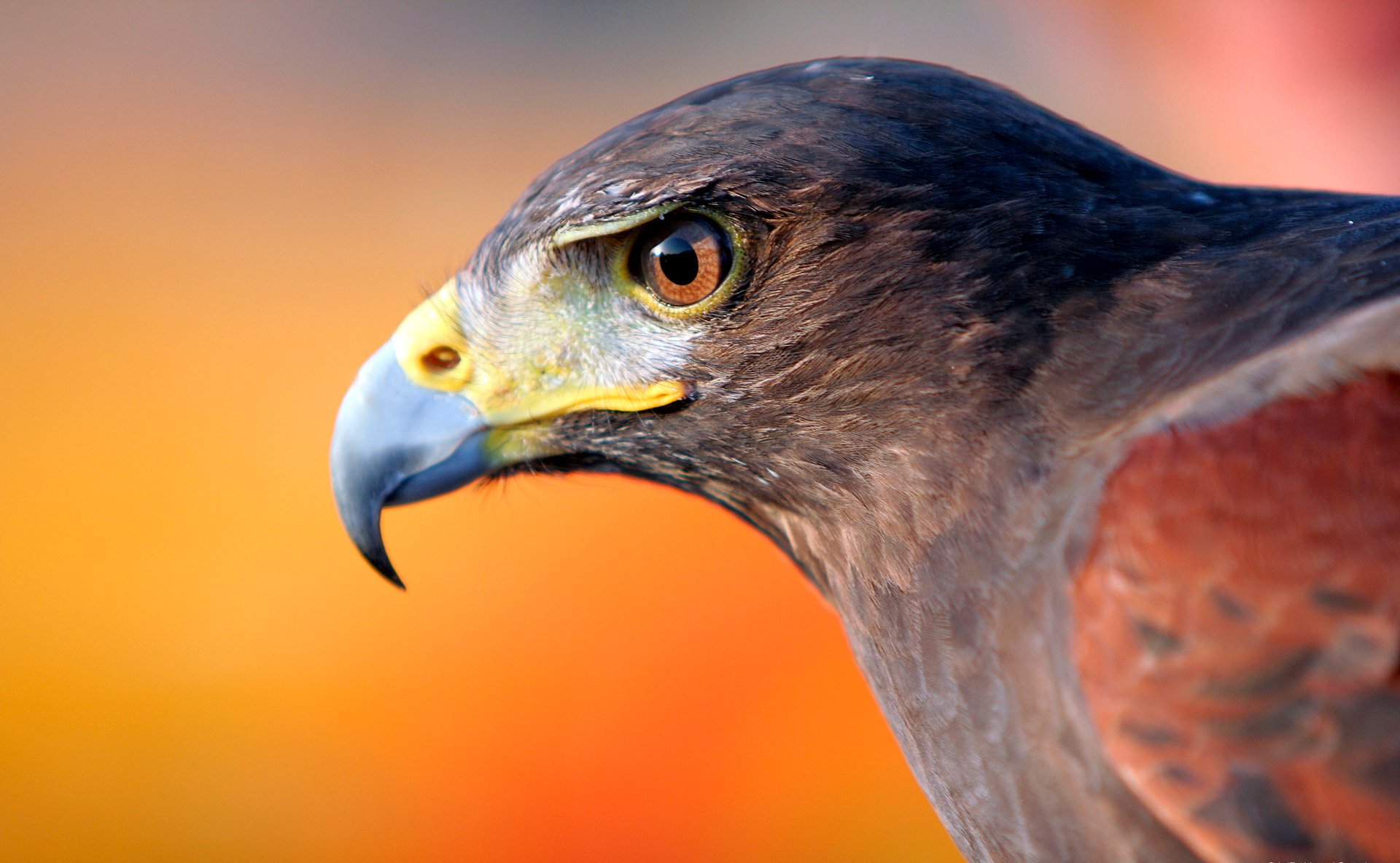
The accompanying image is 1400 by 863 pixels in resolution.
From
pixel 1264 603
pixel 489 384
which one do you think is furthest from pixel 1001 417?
pixel 489 384

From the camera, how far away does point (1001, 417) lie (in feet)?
3.36

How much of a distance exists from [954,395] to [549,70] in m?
5.03

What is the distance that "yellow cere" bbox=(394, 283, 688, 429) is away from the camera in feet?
3.76

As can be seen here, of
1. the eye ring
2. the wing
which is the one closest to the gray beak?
the eye ring

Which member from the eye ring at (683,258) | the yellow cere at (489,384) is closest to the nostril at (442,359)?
the yellow cere at (489,384)

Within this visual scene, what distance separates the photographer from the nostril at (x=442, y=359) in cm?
123

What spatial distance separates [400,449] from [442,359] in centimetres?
12

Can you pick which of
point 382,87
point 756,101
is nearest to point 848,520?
point 756,101

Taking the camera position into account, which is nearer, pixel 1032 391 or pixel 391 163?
pixel 1032 391

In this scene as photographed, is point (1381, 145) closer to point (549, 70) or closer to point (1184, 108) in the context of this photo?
point (1184, 108)

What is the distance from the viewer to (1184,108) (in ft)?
15.2

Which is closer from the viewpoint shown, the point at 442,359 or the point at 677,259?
the point at 677,259

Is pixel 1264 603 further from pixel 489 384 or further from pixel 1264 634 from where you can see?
pixel 489 384

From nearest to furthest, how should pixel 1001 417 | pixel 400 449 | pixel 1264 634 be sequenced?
pixel 1264 634 → pixel 1001 417 → pixel 400 449
